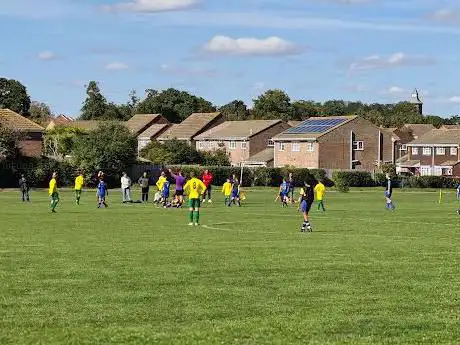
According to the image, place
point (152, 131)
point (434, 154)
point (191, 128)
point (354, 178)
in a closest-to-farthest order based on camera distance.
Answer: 1. point (354, 178)
2. point (434, 154)
3. point (191, 128)
4. point (152, 131)

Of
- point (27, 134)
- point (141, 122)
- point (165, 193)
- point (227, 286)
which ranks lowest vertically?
point (227, 286)

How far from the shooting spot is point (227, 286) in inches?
620

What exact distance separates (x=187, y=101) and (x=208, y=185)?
11953 cm

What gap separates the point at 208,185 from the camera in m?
52.4

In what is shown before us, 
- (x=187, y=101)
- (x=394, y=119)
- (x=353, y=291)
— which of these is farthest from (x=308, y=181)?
(x=394, y=119)

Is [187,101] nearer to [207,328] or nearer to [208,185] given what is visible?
[208,185]

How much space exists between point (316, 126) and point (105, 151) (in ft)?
127

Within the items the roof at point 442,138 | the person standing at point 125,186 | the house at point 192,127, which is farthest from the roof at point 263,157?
the person standing at point 125,186

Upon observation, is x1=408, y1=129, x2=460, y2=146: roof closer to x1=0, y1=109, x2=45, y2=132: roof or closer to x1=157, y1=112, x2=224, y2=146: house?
x1=157, y1=112, x2=224, y2=146: house

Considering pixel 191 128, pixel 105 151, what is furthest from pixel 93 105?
pixel 105 151

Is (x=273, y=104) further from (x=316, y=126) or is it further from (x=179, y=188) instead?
(x=179, y=188)

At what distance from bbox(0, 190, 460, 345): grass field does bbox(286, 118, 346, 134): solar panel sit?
83.1 m

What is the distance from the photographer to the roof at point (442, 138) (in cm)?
12612

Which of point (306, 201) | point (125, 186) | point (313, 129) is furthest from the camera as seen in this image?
point (313, 129)
